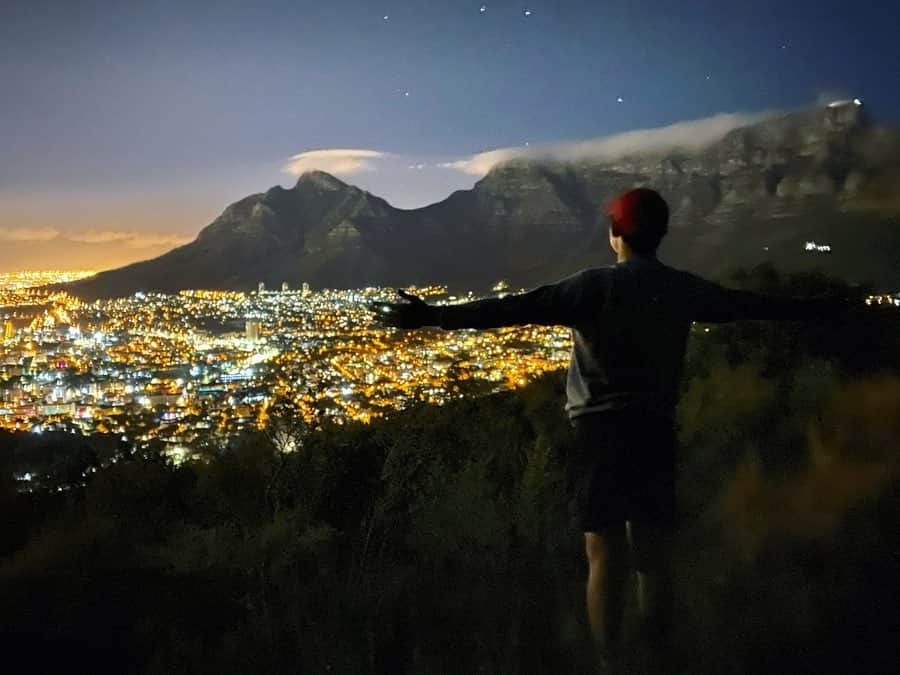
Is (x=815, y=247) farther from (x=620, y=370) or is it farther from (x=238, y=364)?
(x=238, y=364)

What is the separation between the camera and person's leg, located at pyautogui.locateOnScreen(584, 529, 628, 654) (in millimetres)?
2744

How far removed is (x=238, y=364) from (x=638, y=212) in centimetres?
1570

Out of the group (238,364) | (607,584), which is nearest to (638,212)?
(607,584)

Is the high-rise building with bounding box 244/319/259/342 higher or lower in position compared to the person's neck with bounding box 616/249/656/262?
lower

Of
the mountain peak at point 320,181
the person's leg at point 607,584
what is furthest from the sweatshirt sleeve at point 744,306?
Result: the mountain peak at point 320,181

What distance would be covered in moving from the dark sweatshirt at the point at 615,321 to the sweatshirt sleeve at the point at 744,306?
0.05ft

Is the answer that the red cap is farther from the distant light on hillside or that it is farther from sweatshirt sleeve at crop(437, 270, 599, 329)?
the distant light on hillside

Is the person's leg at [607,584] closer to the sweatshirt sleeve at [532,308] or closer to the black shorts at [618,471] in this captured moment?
the black shorts at [618,471]

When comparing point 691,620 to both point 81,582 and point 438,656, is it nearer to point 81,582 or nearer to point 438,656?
point 438,656

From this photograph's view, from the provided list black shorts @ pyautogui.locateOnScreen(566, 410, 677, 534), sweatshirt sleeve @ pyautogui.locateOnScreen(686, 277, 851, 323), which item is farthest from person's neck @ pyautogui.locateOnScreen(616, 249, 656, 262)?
black shorts @ pyautogui.locateOnScreen(566, 410, 677, 534)

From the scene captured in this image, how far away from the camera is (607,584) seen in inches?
110

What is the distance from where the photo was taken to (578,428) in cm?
276

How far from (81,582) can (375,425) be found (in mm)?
3522

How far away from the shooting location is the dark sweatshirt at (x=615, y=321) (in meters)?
2.63
